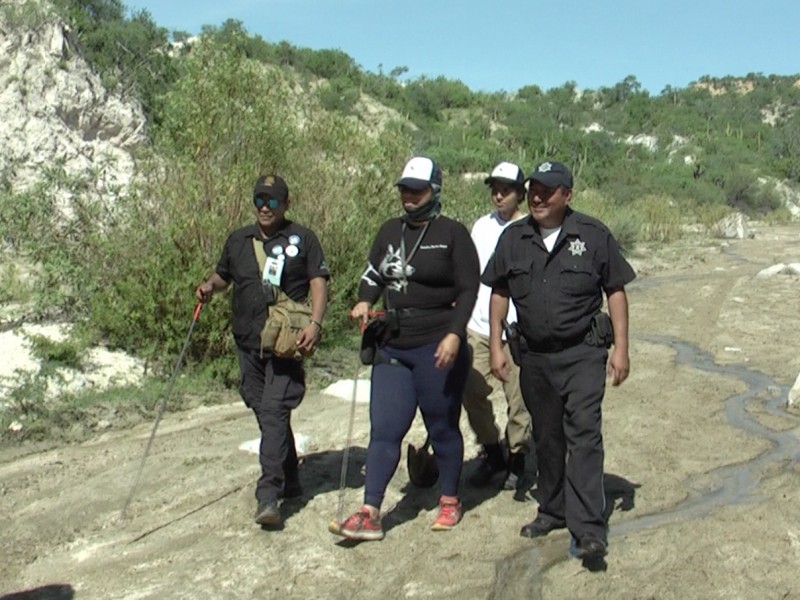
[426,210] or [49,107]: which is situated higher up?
[49,107]

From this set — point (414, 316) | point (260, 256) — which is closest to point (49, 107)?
point (260, 256)

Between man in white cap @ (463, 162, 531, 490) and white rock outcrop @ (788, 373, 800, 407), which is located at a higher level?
man in white cap @ (463, 162, 531, 490)

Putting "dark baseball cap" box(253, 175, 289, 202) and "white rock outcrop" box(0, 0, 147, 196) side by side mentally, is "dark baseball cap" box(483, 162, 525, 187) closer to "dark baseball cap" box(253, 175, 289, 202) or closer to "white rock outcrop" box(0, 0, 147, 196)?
"dark baseball cap" box(253, 175, 289, 202)

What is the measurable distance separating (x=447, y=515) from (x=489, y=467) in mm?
822

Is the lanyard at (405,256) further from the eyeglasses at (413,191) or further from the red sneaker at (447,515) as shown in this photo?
the red sneaker at (447,515)

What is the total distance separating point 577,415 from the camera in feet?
14.9

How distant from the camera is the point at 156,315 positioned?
9.65m

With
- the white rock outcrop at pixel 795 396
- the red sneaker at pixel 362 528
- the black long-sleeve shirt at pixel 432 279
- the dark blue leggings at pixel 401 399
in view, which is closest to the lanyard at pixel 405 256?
the black long-sleeve shirt at pixel 432 279

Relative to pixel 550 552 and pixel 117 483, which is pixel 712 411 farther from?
pixel 117 483

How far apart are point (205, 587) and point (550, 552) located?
5.51 ft

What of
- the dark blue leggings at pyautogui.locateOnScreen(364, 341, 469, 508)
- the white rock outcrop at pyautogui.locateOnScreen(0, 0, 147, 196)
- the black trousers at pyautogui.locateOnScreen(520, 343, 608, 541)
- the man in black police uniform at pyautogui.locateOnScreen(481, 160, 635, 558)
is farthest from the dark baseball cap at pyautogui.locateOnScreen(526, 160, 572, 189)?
the white rock outcrop at pyautogui.locateOnScreen(0, 0, 147, 196)

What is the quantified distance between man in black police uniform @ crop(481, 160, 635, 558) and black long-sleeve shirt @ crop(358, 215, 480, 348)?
24cm

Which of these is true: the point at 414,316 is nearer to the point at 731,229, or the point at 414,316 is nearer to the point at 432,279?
the point at 432,279

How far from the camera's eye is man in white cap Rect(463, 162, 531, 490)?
554 centimetres
